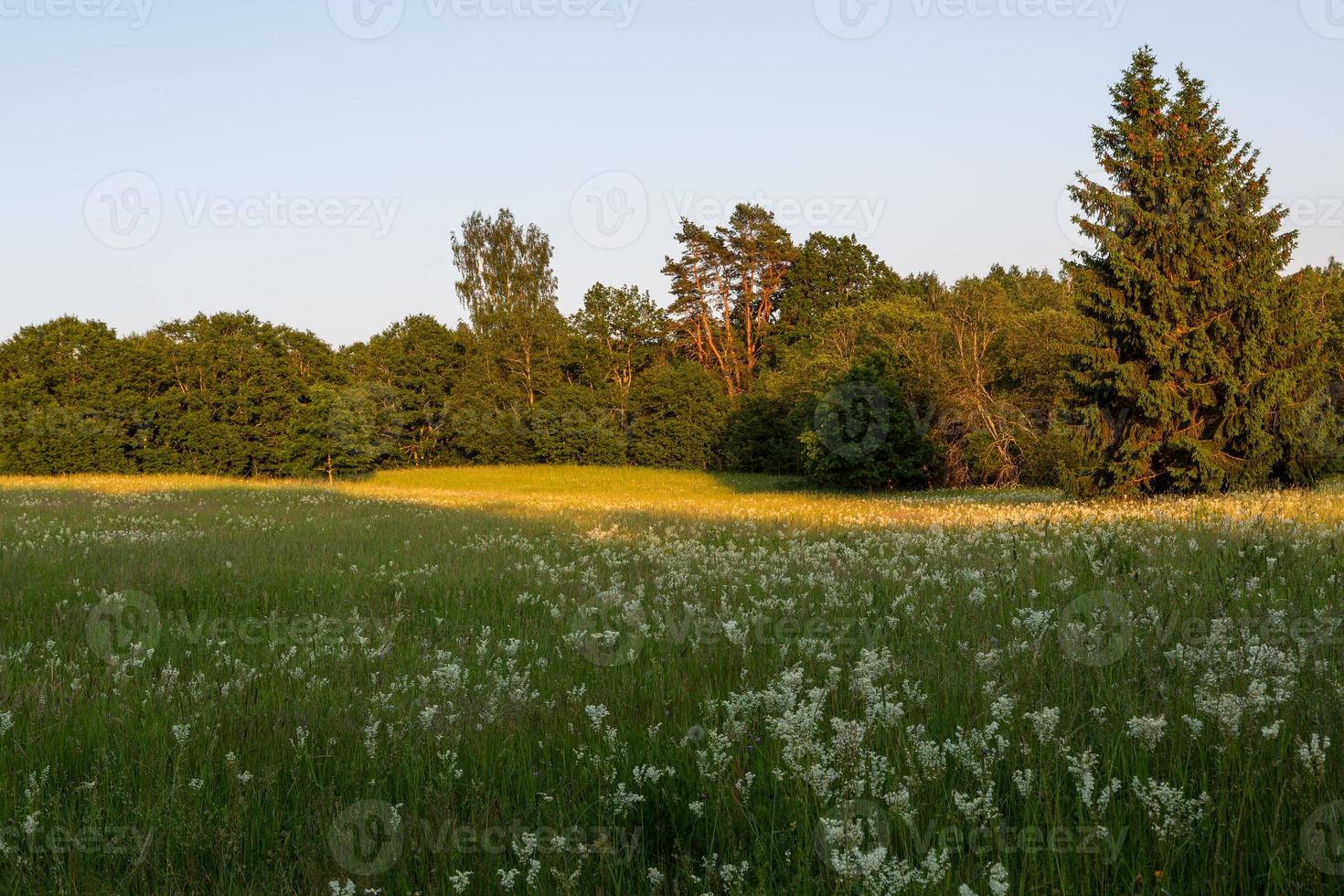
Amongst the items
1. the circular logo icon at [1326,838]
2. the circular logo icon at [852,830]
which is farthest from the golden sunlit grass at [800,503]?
the circular logo icon at [852,830]

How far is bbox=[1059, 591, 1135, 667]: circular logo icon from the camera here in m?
4.62

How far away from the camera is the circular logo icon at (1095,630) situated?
4.62 meters

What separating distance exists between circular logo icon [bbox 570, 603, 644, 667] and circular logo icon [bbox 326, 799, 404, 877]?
2314 mm

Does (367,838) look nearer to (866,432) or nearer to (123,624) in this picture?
(123,624)

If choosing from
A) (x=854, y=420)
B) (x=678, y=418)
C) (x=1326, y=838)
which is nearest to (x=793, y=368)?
(x=678, y=418)

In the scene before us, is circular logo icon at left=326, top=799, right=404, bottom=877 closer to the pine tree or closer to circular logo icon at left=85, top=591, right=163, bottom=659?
circular logo icon at left=85, top=591, right=163, bottom=659

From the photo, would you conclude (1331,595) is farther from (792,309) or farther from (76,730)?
(792,309)

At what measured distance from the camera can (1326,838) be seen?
99.0 inches

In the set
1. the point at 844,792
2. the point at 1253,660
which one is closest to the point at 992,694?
the point at 1253,660

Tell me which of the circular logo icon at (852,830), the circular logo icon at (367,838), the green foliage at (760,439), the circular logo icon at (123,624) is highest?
the green foliage at (760,439)

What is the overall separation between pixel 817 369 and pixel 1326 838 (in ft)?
161

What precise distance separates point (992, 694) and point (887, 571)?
4.28m

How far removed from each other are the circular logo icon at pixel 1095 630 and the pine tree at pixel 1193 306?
17.5 m

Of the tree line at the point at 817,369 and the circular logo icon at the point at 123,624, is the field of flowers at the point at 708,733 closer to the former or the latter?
the circular logo icon at the point at 123,624
